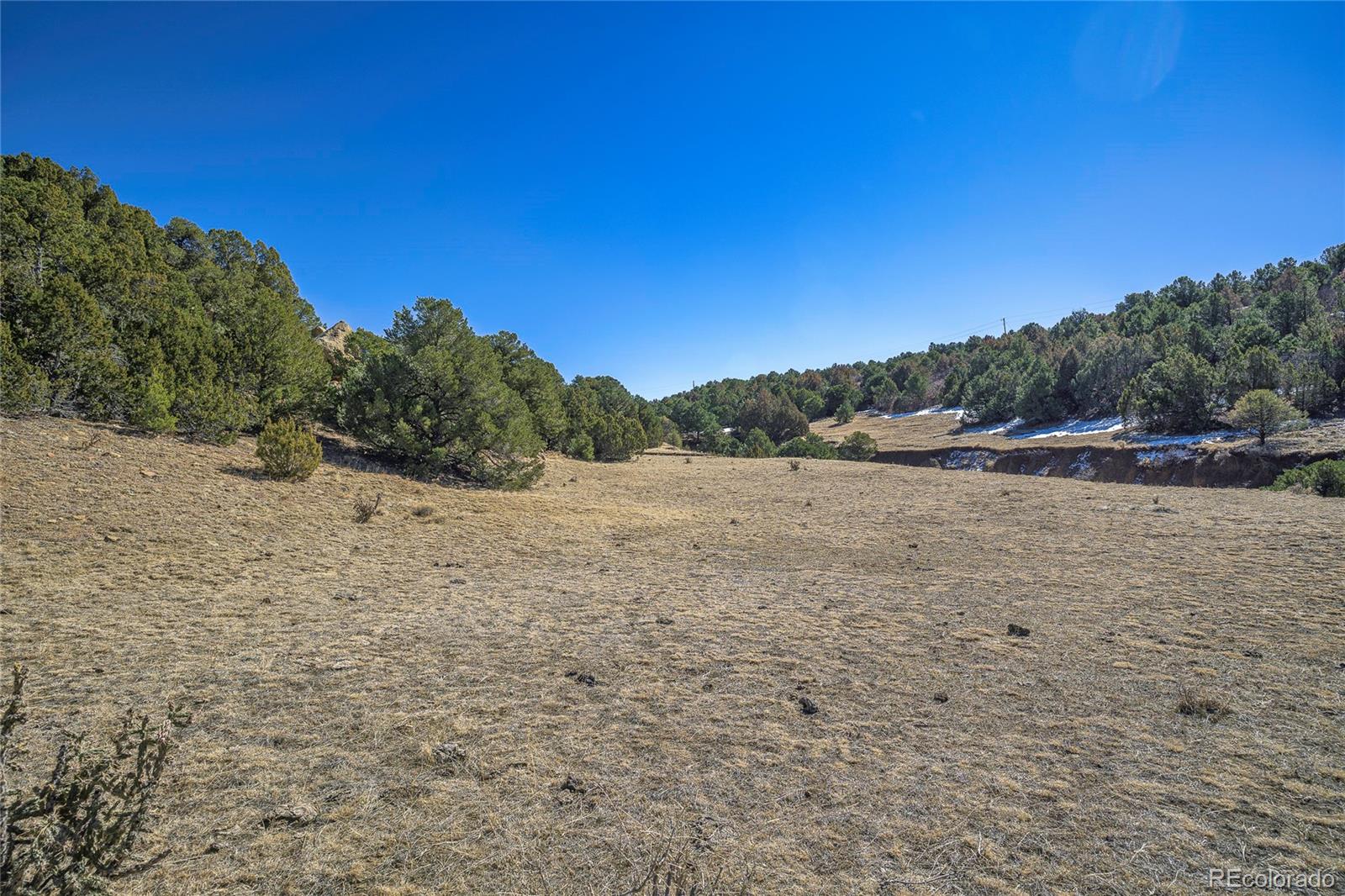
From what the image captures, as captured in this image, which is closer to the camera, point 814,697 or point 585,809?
point 585,809

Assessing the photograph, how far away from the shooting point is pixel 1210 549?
10.2m

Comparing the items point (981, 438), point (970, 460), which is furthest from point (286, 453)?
point (981, 438)

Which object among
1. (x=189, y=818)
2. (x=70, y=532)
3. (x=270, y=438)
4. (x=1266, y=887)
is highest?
(x=270, y=438)

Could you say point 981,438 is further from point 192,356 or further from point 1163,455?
point 192,356

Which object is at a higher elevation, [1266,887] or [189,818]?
[189,818]

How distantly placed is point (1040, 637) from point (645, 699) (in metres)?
5.10

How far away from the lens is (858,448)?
44156mm

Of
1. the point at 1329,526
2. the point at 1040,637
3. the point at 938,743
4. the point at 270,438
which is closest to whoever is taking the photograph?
the point at 938,743

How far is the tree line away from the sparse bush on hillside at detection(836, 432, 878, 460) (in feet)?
104

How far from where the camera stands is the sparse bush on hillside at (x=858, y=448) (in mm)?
44156

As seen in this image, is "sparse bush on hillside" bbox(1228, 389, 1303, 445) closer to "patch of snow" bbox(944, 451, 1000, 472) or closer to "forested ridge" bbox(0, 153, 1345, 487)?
"forested ridge" bbox(0, 153, 1345, 487)

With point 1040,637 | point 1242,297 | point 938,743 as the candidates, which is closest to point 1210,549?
point 1040,637

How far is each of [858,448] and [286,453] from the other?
1575 inches

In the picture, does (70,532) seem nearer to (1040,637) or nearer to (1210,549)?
(1040,637)
